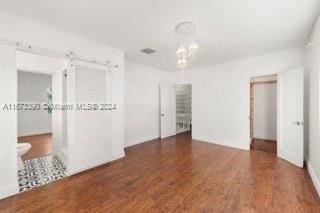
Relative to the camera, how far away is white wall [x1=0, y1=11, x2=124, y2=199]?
7.59 feet

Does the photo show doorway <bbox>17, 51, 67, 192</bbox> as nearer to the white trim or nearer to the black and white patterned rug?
the black and white patterned rug

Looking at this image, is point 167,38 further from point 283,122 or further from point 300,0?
point 283,122

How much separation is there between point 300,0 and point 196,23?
1.31 meters

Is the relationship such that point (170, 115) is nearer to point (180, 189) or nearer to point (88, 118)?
point (88, 118)

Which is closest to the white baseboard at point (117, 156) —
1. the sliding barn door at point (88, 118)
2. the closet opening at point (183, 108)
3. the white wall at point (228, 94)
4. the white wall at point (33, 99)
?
the sliding barn door at point (88, 118)

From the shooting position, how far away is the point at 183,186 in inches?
102

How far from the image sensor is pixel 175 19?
2.45 metres

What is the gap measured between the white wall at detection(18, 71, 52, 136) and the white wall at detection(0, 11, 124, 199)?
4925 mm

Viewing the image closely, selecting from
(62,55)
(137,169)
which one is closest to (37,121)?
(62,55)

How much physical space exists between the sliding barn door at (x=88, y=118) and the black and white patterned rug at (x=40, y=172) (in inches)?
14.3

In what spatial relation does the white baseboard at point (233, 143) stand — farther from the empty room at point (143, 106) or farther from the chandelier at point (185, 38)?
the chandelier at point (185, 38)

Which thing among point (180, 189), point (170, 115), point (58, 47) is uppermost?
point (58, 47)

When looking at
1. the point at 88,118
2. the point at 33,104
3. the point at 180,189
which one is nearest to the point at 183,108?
the point at 88,118

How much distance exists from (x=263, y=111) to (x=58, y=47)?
6.31m
